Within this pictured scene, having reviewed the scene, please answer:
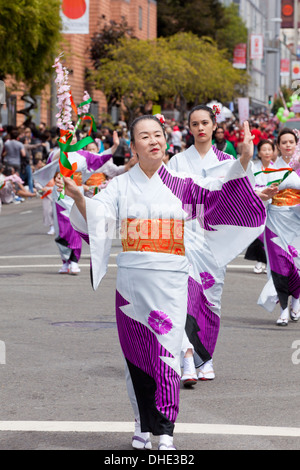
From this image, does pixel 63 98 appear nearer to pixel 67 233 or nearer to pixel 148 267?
pixel 148 267

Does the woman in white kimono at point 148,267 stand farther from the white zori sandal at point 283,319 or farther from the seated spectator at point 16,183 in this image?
the seated spectator at point 16,183

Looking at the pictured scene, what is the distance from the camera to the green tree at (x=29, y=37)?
27.7m

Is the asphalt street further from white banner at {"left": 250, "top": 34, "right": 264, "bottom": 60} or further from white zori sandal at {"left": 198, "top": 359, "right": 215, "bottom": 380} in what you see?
white banner at {"left": 250, "top": 34, "right": 264, "bottom": 60}

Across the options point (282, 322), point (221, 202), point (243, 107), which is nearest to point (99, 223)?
point (221, 202)

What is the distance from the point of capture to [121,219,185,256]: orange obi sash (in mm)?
5430

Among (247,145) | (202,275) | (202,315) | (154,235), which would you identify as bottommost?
(202,315)

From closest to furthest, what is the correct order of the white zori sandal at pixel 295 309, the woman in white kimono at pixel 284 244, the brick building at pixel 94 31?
the woman in white kimono at pixel 284 244 → the white zori sandal at pixel 295 309 → the brick building at pixel 94 31

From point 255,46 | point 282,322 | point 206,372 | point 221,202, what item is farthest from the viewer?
point 255,46

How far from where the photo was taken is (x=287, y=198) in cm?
1016

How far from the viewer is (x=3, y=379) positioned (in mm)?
7199

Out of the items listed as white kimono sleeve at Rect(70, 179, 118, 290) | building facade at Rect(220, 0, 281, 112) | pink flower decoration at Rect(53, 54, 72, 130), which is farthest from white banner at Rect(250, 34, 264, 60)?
white kimono sleeve at Rect(70, 179, 118, 290)

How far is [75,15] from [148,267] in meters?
24.9

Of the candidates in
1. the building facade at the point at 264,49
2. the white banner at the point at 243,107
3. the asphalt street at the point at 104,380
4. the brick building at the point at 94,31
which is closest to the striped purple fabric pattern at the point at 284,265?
the asphalt street at the point at 104,380

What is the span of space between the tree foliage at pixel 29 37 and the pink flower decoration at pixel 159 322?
901 inches
